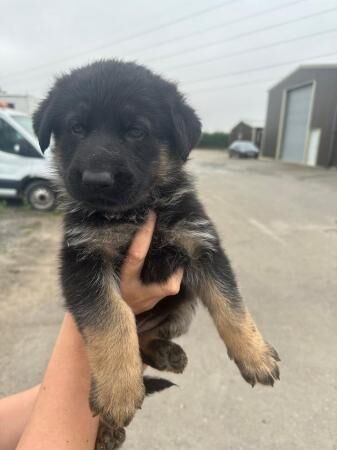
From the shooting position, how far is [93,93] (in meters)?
2.12

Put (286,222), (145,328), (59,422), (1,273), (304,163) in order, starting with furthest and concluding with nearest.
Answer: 1. (304,163)
2. (286,222)
3. (1,273)
4. (145,328)
5. (59,422)

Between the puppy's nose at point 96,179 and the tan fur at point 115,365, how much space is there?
52 cm

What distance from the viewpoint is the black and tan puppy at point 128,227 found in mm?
1819

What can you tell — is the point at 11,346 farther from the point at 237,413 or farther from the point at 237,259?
the point at 237,259

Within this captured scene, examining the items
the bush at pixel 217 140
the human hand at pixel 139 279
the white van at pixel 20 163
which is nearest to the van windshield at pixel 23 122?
the white van at pixel 20 163

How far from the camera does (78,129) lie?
2201 mm

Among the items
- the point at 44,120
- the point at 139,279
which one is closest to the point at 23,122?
the point at 44,120

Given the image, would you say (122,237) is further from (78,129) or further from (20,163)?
(20,163)

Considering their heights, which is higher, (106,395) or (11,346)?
(106,395)

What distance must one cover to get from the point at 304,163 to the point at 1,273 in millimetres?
24262

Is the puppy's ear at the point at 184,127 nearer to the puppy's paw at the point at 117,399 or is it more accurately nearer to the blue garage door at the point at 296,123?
the puppy's paw at the point at 117,399

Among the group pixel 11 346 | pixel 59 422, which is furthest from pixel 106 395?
pixel 11 346

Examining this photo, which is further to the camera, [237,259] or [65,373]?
[237,259]

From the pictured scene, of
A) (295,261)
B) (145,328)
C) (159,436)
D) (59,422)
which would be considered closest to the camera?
(59,422)
